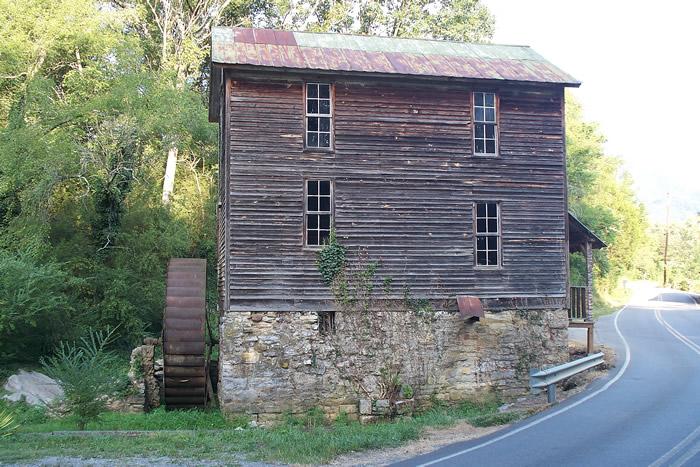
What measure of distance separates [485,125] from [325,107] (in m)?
4.41

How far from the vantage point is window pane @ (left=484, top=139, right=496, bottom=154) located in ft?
62.1

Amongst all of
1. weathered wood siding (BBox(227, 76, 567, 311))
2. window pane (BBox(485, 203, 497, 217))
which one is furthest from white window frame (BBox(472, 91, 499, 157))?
window pane (BBox(485, 203, 497, 217))

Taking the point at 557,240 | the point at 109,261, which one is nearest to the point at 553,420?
the point at 557,240

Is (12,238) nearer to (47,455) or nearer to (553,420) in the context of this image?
(47,455)

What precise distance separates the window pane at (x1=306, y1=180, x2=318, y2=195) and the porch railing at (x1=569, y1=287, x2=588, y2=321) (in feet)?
28.5

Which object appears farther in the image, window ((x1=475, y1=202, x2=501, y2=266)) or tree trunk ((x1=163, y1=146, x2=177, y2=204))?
tree trunk ((x1=163, y1=146, x2=177, y2=204))

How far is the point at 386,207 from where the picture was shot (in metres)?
17.9

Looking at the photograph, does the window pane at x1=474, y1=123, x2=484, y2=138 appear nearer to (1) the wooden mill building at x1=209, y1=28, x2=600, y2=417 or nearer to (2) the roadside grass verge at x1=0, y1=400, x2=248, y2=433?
(1) the wooden mill building at x1=209, y1=28, x2=600, y2=417

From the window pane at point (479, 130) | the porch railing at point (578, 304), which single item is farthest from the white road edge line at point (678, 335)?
the window pane at point (479, 130)

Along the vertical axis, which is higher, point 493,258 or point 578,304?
Answer: point 493,258

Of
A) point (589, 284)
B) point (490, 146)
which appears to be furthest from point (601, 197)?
point (490, 146)

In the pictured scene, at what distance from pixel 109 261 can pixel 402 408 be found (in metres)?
12.7

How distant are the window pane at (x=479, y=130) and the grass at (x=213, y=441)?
24.1ft

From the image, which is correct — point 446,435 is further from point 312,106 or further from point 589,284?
point 589,284
